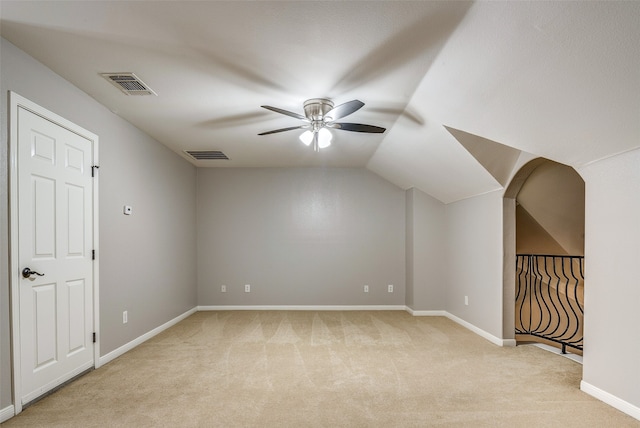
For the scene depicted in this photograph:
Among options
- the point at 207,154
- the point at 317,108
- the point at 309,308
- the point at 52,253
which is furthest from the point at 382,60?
the point at 309,308

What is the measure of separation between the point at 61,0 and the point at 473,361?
442 centimetres

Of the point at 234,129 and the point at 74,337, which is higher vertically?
the point at 234,129

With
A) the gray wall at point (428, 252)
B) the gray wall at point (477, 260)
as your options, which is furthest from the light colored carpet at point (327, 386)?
the gray wall at point (428, 252)

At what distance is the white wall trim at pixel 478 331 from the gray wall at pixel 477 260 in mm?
48

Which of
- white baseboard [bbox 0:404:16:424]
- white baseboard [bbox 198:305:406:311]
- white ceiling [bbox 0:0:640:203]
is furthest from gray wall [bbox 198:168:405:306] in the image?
white baseboard [bbox 0:404:16:424]

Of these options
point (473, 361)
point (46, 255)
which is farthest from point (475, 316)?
point (46, 255)

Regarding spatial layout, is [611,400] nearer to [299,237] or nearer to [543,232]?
[543,232]

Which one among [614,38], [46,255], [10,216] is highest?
[614,38]

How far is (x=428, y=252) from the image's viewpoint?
6.43m

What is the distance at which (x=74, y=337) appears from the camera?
3332 mm

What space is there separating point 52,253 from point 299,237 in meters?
4.18

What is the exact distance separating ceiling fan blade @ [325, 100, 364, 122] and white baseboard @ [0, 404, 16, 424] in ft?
10.6

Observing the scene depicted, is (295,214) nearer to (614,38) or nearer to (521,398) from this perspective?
(521,398)

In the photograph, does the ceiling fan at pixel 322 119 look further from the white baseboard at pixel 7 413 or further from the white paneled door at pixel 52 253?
the white baseboard at pixel 7 413
